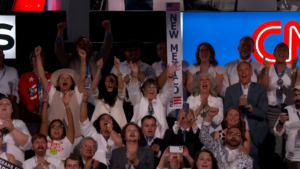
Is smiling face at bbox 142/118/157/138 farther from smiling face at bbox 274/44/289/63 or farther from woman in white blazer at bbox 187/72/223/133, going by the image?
smiling face at bbox 274/44/289/63

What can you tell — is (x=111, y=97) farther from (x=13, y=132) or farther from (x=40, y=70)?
(x=13, y=132)

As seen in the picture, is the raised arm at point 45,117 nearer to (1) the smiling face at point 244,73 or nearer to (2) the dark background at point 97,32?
(2) the dark background at point 97,32

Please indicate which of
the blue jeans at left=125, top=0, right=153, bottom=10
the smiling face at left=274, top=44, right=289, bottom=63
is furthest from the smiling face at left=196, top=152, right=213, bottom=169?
the blue jeans at left=125, top=0, right=153, bottom=10

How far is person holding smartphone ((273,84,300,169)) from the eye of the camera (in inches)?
255

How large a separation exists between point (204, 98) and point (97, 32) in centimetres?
199

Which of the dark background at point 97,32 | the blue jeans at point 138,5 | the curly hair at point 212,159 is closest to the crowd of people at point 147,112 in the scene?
the curly hair at point 212,159

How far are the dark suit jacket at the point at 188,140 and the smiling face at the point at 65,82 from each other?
1411 millimetres

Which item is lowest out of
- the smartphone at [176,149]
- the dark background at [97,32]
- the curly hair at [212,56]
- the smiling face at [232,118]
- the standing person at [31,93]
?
the smartphone at [176,149]

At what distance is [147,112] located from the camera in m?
6.62

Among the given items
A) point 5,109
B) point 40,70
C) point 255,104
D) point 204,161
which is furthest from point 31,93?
point 255,104

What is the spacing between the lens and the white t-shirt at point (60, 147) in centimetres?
627

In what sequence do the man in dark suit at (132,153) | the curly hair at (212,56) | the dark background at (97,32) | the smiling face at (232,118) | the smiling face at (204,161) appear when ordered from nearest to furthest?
the smiling face at (204,161), the man in dark suit at (132,153), the smiling face at (232,118), the curly hair at (212,56), the dark background at (97,32)

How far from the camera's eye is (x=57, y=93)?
6785 millimetres

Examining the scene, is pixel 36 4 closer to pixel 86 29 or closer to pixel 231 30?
pixel 86 29
